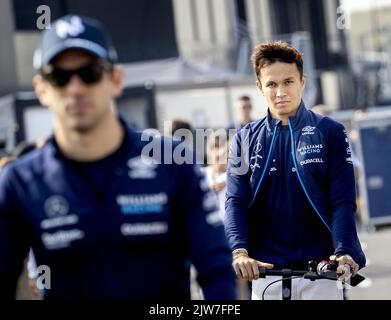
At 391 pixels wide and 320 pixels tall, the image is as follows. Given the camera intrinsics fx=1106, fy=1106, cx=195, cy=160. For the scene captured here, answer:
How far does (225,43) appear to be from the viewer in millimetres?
19281

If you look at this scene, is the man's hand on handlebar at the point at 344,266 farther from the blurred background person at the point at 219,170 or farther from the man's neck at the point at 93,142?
the blurred background person at the point at 219,170

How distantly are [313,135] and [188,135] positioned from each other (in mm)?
4148

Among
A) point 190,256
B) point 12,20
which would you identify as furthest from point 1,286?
point 12,20

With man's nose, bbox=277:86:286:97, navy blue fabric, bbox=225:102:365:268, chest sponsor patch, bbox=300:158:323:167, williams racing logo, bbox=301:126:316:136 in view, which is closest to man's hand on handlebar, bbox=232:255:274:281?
navy blue fabric, bbox=225:102:365:268

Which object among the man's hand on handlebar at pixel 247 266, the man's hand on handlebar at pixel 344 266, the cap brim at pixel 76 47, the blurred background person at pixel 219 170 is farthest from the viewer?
the blurred background person at pixel 219 170

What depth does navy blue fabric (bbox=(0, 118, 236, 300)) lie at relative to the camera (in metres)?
3.40

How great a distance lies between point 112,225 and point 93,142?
261 mm

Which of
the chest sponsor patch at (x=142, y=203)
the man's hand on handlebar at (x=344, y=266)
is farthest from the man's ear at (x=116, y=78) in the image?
the man's hand on handlebar at (x=344, y=266)

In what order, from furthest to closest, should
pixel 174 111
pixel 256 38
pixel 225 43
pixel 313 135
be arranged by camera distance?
pixel 256 38, pixel 225 43, pixel 174 111, pixel 313 135

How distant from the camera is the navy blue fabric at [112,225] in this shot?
340 cm

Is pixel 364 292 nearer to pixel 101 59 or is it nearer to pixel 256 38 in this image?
pixel 101 59

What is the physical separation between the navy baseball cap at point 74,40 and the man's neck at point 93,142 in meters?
0.21

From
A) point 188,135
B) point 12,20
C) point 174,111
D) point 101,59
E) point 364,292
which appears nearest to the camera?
point 101,59
